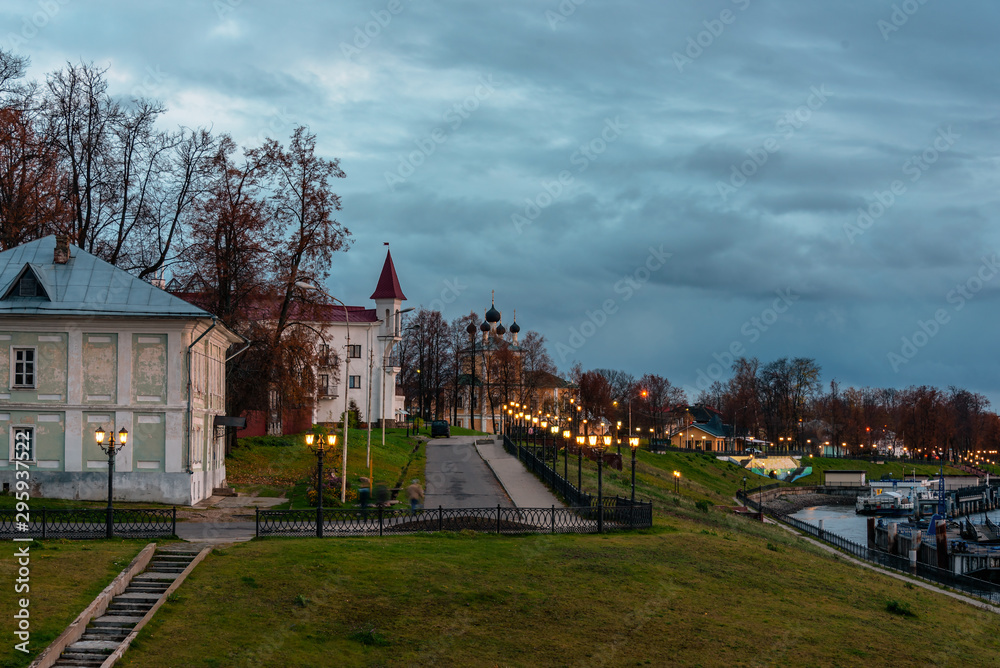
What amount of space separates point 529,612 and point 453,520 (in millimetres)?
9472

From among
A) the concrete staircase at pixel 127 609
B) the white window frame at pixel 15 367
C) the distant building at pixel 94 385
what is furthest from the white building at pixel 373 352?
the concrete staircase at pixel 127 609

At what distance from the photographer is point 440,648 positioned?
61.2 ft

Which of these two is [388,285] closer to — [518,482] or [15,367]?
[518,482]

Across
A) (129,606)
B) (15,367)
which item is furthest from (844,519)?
(129,606)

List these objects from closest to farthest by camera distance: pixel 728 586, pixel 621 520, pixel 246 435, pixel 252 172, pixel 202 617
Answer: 1. pixel 202 617
2. pixel 728 586
3. pixel 621 520
4. pixel 252 172
5. pixel 246 435

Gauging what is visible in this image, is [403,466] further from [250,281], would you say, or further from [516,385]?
[516,385]

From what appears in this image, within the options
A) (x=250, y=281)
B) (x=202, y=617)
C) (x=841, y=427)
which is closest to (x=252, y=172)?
(x=250, y=281)

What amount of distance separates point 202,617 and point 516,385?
80.2 meters

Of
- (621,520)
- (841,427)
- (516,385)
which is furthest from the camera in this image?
(841,427)

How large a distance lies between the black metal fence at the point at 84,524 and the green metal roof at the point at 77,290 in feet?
27.4

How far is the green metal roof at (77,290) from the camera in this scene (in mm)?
34438

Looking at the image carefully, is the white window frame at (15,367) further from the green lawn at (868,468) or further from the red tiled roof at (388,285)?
the green lawn at (868,468)

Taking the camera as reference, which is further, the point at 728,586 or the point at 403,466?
the point at 403,466

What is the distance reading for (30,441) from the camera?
34281 mm
